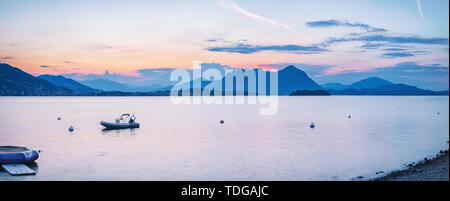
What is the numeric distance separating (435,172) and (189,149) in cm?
2153

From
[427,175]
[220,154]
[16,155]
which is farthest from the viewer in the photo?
[220,154]

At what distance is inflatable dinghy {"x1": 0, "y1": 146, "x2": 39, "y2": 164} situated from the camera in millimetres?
24031

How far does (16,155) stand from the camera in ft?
80.6

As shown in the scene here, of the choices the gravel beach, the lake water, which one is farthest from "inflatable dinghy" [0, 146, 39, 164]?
the gravel beach

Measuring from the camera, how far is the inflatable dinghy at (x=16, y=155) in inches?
946

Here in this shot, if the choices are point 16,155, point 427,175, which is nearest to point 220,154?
point 16,155

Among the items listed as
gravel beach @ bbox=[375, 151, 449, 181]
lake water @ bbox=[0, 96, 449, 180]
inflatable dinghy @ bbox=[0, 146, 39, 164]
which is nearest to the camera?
gravel beach @ bbox=[375, 151, 449, 181]

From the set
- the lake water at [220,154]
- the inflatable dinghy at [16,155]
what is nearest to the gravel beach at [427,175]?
the lake water at [220,154]

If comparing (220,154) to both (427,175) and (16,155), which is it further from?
(427,175)

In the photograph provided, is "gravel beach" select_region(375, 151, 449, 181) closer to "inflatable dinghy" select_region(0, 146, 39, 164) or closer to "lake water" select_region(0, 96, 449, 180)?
"lake water" select_region(0, 96, 449, 180)
